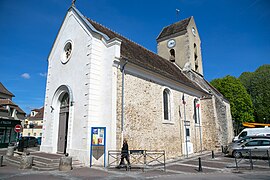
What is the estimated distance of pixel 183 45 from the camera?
22969 mm

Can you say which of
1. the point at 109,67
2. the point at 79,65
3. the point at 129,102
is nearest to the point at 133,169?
the point at 129,102

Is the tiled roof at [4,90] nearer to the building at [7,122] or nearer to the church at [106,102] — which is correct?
the building at [7,122]

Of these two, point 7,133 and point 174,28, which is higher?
point 174,28

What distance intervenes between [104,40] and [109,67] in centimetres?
190

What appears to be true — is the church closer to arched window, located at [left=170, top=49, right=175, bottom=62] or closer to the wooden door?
the wooden door

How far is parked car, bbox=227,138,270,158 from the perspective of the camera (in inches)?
505

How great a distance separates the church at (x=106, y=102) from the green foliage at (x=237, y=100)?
13.4 meters

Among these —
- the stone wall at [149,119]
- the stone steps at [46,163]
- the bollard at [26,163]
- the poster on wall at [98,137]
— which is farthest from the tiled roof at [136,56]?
the bollard at [26,163]

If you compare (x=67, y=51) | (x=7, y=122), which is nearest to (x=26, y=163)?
(x=67, y=51)

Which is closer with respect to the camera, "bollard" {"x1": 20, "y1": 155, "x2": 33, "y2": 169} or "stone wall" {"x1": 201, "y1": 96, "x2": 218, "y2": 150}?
"bollard" {"x1": 20, "y1": 155, "x2": 33, "y2": 169}

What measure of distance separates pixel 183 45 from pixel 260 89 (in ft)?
62.7

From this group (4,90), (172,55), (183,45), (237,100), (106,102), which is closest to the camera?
(106,102)

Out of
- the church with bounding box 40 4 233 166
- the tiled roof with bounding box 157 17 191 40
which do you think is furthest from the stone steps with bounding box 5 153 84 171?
the tiled roof with bounding box 157 17 191 40

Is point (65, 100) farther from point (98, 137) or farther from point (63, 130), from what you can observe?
point (98, 137)
